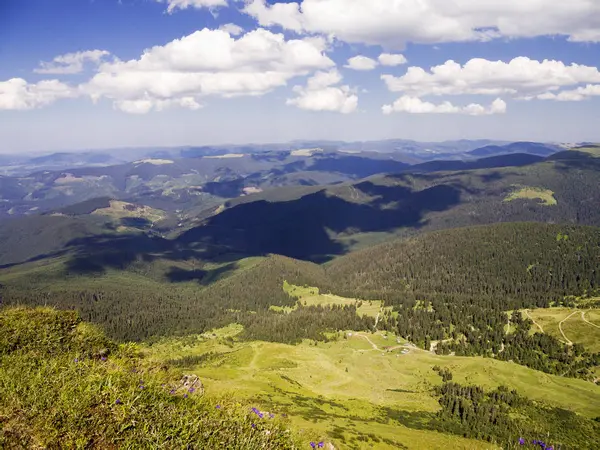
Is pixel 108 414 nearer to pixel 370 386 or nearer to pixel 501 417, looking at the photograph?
pixel 501 417

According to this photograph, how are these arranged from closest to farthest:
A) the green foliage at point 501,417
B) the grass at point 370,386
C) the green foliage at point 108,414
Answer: the green foliage at point 108,414
the grass at point 370,386
the green foliage at point 501,417

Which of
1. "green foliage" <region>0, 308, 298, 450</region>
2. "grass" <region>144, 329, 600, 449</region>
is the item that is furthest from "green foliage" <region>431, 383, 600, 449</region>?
"green foliage" <region>0, 308, 298, 450</region>

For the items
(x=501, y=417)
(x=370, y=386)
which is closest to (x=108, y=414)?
(x=501, y=417)

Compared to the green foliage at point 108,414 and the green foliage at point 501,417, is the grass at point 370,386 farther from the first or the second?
the green foliage at point 108,414

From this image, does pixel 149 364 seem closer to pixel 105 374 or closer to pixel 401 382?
pixel 105 374

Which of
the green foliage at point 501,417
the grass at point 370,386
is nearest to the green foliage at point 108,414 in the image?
the grass at point 370,386
